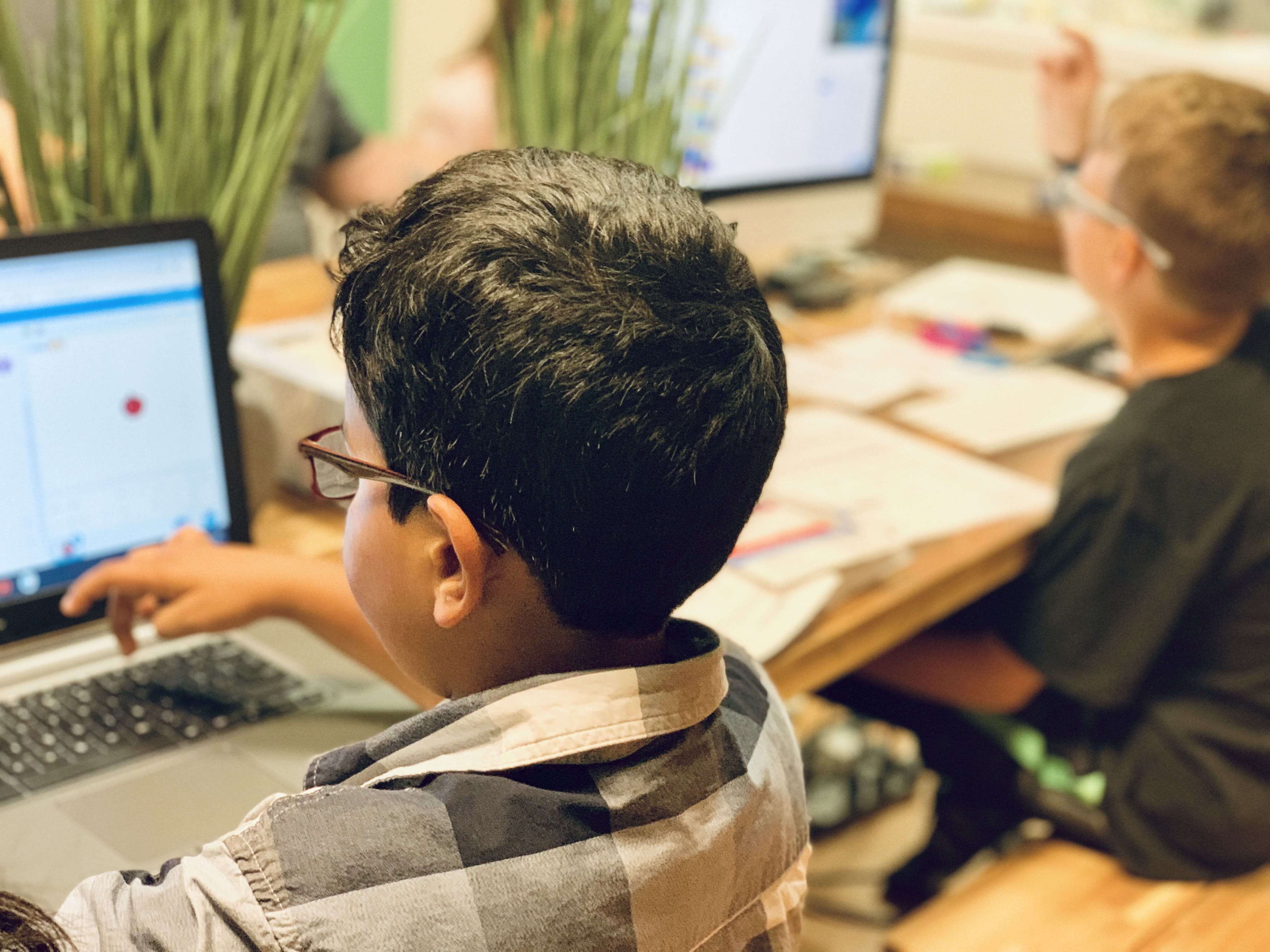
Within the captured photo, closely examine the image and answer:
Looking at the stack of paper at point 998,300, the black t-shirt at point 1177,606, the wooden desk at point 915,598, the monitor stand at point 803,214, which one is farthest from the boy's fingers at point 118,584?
the stack of paper at point 998,300

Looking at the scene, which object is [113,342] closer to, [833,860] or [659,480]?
[659,480]

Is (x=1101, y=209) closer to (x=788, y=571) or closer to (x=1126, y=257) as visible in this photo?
(x=1126, y=257)

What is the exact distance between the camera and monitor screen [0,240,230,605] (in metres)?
0.97

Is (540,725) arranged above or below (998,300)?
above

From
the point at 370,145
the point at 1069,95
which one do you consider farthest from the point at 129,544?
the point at 370,145

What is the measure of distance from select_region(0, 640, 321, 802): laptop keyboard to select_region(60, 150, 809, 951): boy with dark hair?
1.01 ft

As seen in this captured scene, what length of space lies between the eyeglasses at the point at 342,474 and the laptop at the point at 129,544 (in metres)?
0.29

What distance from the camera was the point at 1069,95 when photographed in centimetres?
188

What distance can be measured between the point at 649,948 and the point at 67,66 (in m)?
0.90

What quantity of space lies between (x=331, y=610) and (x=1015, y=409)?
1066mm

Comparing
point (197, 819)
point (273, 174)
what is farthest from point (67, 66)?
point (197, 819)

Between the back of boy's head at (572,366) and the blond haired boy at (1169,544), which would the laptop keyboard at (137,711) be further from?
the blond haired boy at (1169,544)

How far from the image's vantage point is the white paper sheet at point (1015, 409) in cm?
167

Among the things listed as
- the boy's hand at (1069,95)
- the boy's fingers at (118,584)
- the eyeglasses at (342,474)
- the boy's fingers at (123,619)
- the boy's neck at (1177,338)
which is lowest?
the boy's fingers at (123,619)
